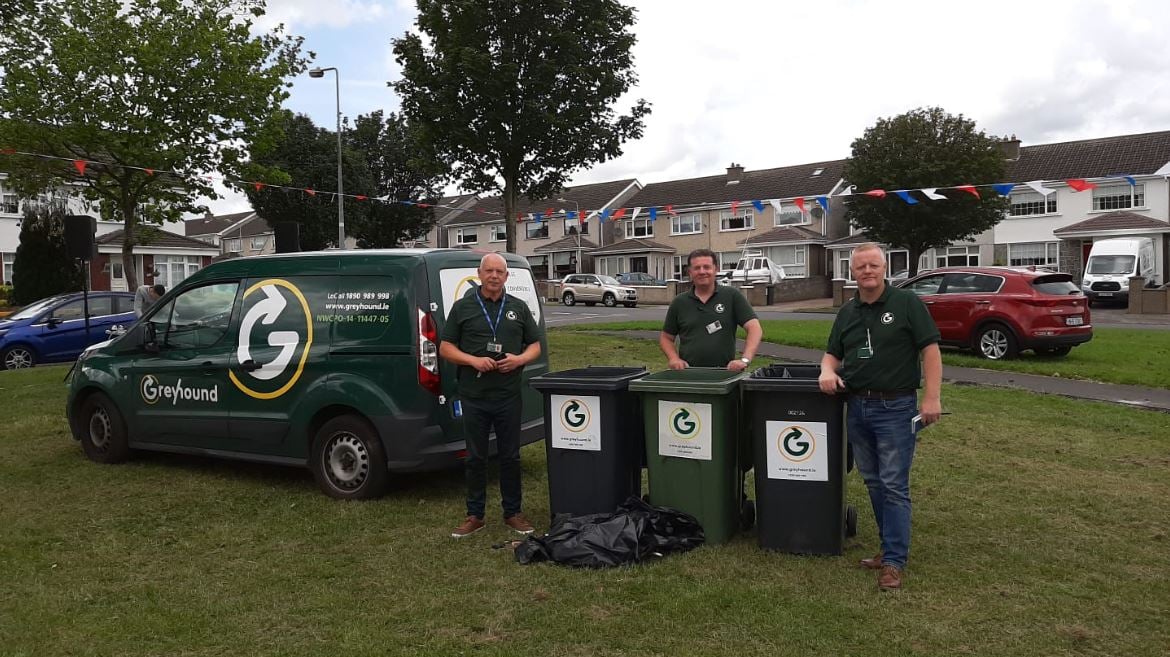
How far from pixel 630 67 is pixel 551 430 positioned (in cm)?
1169

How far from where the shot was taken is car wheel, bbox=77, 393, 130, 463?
24.9ft

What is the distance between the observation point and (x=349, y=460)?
6.39 m

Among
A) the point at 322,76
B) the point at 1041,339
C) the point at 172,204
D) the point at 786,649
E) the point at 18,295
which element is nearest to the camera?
the point at 786,649

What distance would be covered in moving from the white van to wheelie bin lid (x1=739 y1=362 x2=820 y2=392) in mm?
29133

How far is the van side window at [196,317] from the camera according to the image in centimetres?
695

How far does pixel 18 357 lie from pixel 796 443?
51.6ft

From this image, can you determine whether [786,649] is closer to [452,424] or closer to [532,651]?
[532,651]

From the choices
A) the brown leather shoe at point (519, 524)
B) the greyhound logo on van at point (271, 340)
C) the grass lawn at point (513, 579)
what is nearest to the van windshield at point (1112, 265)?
the grass lawn at point (513, 579)

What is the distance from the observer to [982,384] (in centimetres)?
1198

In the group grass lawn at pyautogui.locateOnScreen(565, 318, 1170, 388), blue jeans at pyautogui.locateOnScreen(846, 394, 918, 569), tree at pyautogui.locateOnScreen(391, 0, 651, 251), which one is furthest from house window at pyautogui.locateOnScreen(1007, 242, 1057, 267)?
blue jeans at pyautogui.locateOnScreen(846, 394, 918, 569)

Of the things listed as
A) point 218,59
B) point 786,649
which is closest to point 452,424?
point 786,649

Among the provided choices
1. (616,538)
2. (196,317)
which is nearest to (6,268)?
(196,317)

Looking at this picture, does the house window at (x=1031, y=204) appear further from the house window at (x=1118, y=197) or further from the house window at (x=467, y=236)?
the house window at (x=467, y=236)

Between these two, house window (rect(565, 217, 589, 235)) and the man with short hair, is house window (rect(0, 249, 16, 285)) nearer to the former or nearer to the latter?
the man with short hair
